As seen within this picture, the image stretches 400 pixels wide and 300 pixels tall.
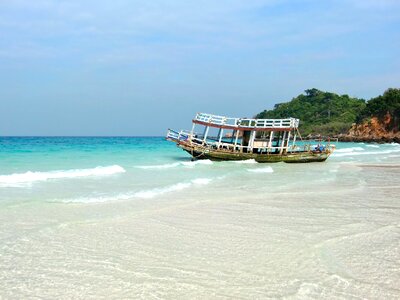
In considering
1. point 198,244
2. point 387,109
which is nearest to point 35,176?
point 198,244

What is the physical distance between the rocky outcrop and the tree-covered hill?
6.36 meters

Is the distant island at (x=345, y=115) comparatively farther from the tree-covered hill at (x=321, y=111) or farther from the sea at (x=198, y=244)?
the sea at (x=198, y=244)

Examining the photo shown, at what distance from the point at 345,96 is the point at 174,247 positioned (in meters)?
120

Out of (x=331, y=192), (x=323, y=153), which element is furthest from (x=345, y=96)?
(x=331, y=192)

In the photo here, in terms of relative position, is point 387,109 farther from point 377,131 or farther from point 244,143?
point 244,143

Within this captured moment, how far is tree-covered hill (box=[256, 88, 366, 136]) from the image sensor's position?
9500cm

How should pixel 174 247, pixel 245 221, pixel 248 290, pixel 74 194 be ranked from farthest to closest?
pixel 74 194 < pixel 245 221 < pixel 174 247 < pixel 248 290

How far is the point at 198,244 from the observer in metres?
6.86

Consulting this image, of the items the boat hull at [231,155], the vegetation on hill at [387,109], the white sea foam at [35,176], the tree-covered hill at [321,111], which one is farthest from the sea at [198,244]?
the tree-covered hill at [321,111]

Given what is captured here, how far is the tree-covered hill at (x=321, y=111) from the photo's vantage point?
95.0 m

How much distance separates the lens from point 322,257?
19.9ft

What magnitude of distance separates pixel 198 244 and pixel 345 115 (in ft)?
342

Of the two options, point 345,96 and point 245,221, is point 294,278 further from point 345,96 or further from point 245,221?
→ point 345,96

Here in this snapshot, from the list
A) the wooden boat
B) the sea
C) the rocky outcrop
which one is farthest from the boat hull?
the rocky outcrop
